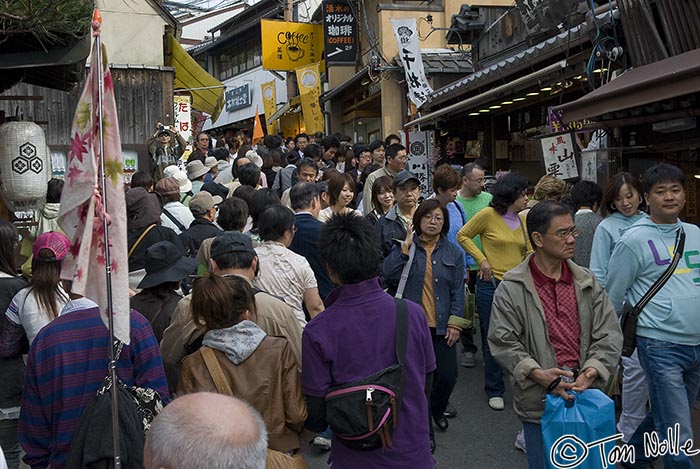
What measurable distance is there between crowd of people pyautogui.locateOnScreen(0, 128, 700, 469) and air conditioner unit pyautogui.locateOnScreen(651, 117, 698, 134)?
1.89 m

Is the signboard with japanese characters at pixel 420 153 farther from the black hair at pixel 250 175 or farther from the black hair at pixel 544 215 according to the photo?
the black hair at pixel 544 215

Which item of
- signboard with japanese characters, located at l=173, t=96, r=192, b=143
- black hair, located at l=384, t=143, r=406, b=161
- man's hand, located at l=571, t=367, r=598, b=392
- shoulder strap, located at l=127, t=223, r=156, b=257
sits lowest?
man's hand, located at l=571, t=367, r=598, b=392

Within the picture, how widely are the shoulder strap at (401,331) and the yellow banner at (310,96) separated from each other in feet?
65.6

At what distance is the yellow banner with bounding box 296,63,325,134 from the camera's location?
22969 mm

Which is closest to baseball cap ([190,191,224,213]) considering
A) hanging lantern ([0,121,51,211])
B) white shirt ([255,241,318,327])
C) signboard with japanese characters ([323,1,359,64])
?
hanging lantern ([0,121,51,211])

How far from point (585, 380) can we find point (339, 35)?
2022 cm

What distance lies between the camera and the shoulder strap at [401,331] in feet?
11.3

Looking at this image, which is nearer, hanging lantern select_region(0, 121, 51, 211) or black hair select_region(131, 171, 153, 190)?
hanging lantern select_region(0, 121, 51, 211)

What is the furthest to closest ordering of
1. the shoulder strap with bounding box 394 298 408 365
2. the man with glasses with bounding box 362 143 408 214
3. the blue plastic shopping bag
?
the man with glasses with bounding box 362 143 408 214 → the blue plastic shopping bag → the shoulder strap with bounding box 394 298 408 365

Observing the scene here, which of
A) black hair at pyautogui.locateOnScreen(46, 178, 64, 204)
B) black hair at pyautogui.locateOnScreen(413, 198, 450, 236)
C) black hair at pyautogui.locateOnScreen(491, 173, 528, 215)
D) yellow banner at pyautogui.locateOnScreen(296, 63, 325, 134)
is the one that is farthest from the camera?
yellow banner at pyautogui.locateOnScreen(296, 63, 325, 134)

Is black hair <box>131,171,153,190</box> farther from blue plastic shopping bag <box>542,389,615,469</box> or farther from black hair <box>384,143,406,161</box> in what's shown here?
blue plastic shopping bag <box>542,389,615,469</box>

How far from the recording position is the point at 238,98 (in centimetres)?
3569

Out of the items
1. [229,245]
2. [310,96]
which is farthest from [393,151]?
[310,96]

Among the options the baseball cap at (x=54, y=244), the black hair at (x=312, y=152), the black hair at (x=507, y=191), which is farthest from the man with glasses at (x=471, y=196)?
the black hair at (x=312, y=152)
